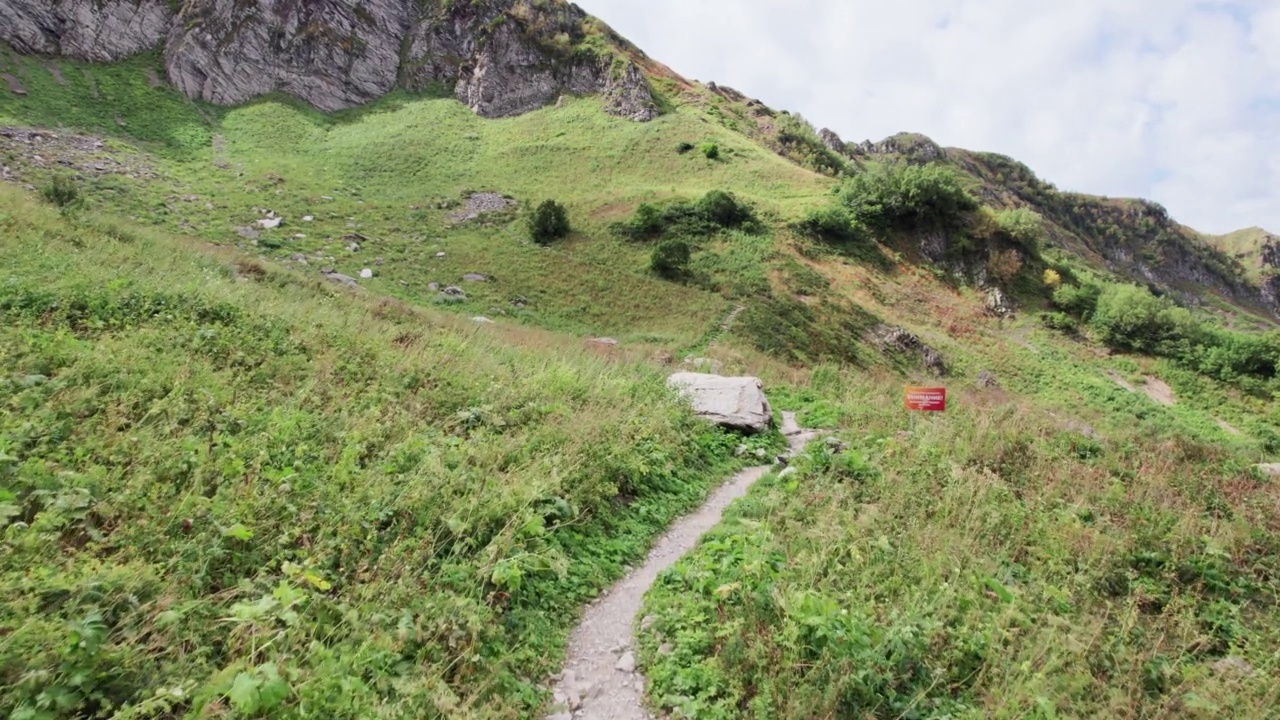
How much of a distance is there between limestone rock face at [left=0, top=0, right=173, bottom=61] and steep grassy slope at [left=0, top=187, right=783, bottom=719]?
5200cm

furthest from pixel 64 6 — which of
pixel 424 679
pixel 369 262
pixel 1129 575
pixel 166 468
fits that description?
pixel 1129 575

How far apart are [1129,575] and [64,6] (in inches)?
2763

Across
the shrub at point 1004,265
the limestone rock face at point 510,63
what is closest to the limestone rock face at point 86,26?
the limestone rock face at point 510,63

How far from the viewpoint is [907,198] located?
38.3 m

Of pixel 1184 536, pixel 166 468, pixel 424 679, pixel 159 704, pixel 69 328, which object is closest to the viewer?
pixel 159 704

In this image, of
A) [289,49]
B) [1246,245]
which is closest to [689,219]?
[289,49]

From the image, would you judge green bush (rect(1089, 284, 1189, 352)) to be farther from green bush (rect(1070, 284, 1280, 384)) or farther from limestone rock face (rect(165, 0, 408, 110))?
limestone rock face (rect(165, 0, 408, 110))

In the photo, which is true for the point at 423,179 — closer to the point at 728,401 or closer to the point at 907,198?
the point at 907,198

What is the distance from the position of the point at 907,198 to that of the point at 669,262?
2002cm

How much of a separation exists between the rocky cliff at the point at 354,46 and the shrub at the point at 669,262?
29240mm

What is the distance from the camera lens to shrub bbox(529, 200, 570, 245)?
32.0 metres

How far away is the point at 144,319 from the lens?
7770 millimetres

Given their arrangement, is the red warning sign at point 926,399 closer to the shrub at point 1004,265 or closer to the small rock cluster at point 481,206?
the small rock cluster at point 481,206

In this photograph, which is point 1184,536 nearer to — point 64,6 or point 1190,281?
point 64,6
